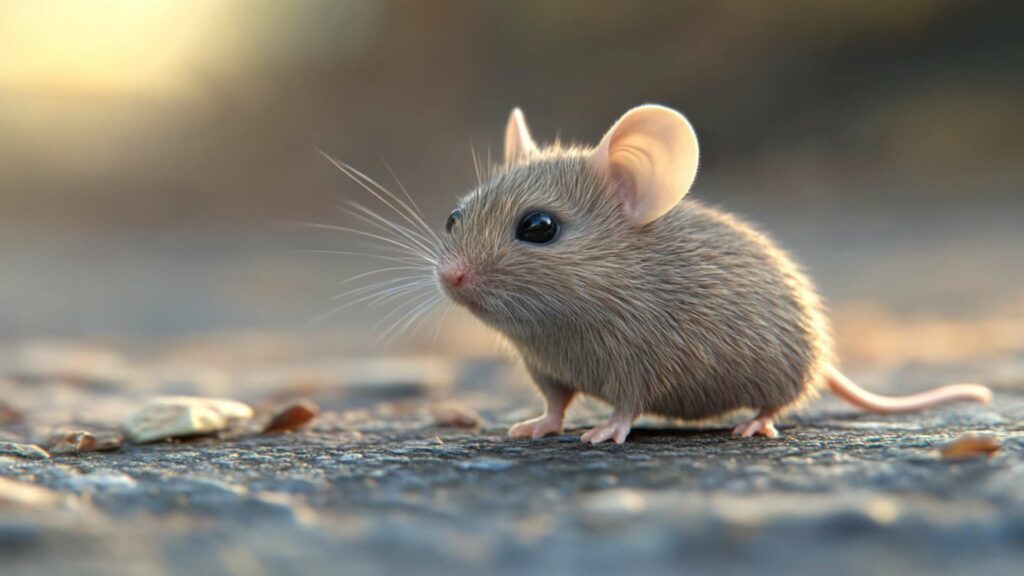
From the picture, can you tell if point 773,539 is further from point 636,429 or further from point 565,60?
point 565,60

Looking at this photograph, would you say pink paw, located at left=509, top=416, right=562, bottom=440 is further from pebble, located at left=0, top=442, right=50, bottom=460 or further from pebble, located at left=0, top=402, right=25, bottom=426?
pebble, located at left=0, top=402, right=25, bottom=426

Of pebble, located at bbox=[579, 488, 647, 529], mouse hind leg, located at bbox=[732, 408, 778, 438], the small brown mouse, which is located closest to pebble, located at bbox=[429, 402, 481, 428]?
the small brown mouse

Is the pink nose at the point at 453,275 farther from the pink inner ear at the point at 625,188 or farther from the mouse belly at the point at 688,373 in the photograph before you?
the pink inner ear at the point at 625,188

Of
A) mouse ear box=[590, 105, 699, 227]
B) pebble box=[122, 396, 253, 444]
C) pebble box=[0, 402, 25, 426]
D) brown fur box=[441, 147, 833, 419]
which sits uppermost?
mouse ear box=[590, 105, 699, 227]

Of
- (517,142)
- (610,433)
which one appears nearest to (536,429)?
(610,433)

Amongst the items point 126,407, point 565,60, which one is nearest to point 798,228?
point 565,60

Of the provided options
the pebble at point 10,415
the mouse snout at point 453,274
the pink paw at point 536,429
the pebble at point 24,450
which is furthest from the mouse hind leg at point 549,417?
the pebble at point 10,415

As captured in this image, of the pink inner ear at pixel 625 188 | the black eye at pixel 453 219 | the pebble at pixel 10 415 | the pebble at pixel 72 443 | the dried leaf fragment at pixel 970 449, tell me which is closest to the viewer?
the dried leaf fragment at pixel 970 449
